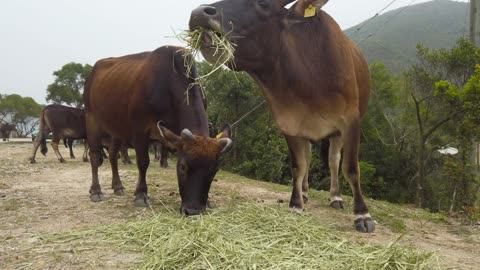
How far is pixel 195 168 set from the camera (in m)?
4.48

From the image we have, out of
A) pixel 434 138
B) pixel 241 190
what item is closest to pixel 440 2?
pixel 434 138

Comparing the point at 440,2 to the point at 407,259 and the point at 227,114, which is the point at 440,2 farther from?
the point at 407,259

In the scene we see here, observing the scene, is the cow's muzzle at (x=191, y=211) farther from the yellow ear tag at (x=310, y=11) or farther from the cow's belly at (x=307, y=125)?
the yellow ear tag at (x=310, y=11)

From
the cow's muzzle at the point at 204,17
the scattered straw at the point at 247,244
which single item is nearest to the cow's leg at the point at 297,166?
the scattered straw at the point at 247,244

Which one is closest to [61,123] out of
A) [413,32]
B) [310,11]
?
[310,11]

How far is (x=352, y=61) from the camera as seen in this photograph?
4672 mm

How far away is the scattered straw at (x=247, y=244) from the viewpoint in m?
2.96

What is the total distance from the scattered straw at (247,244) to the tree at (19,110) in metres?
59.5

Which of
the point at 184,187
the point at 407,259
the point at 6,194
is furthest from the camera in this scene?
the point at 6,194

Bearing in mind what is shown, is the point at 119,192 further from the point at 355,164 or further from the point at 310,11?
the point at 310,11

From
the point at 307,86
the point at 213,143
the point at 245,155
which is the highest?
the point at 307,86

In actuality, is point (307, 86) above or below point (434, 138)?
above

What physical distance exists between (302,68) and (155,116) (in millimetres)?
2055

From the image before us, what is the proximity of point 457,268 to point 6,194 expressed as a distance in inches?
252
